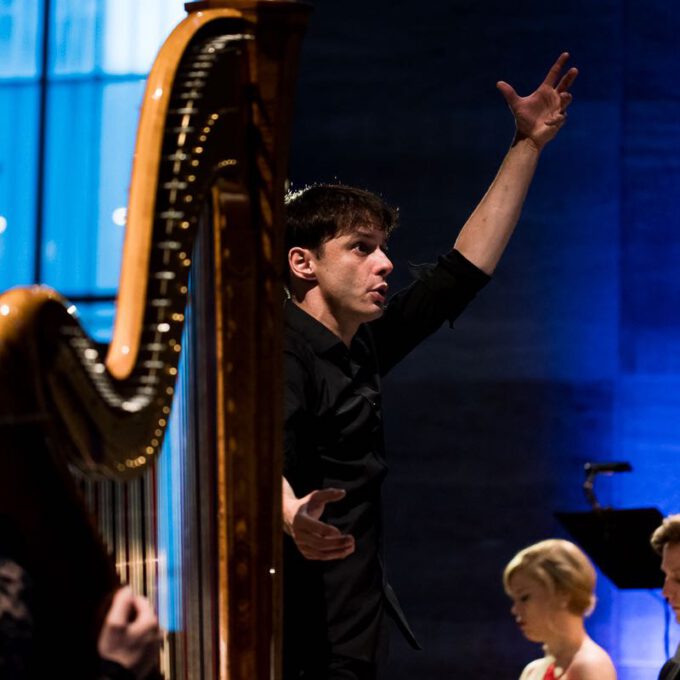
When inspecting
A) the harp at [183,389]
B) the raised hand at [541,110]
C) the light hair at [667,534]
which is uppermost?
the raised hand at [541,110]

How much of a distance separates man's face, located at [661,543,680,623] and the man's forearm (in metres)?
1.26

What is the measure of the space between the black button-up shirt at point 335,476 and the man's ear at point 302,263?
71mm

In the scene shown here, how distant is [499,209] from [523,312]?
2579 mm

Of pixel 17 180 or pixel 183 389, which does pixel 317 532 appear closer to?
pixel 183 389

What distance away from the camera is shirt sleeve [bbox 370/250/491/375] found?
286 cm

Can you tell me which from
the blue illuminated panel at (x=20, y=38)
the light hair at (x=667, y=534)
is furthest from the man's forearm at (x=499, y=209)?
the blue illuminated panel at (x=20, y=38)

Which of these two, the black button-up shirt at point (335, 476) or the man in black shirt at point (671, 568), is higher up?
the black button-up shirt at point (335, 476)

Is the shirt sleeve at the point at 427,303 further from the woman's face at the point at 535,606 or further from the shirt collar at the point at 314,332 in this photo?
the woman's face at the point at 535,606

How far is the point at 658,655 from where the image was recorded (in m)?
5.18

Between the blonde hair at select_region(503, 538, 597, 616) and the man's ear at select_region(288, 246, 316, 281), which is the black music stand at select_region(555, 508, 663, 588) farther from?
the man's ear at select_region(288, 246, 316, 281)

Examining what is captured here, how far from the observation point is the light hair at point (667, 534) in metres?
3.79

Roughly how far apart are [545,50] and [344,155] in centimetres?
85

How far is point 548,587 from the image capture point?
12.2ft

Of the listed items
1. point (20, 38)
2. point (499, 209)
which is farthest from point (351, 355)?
point (20, 38)
